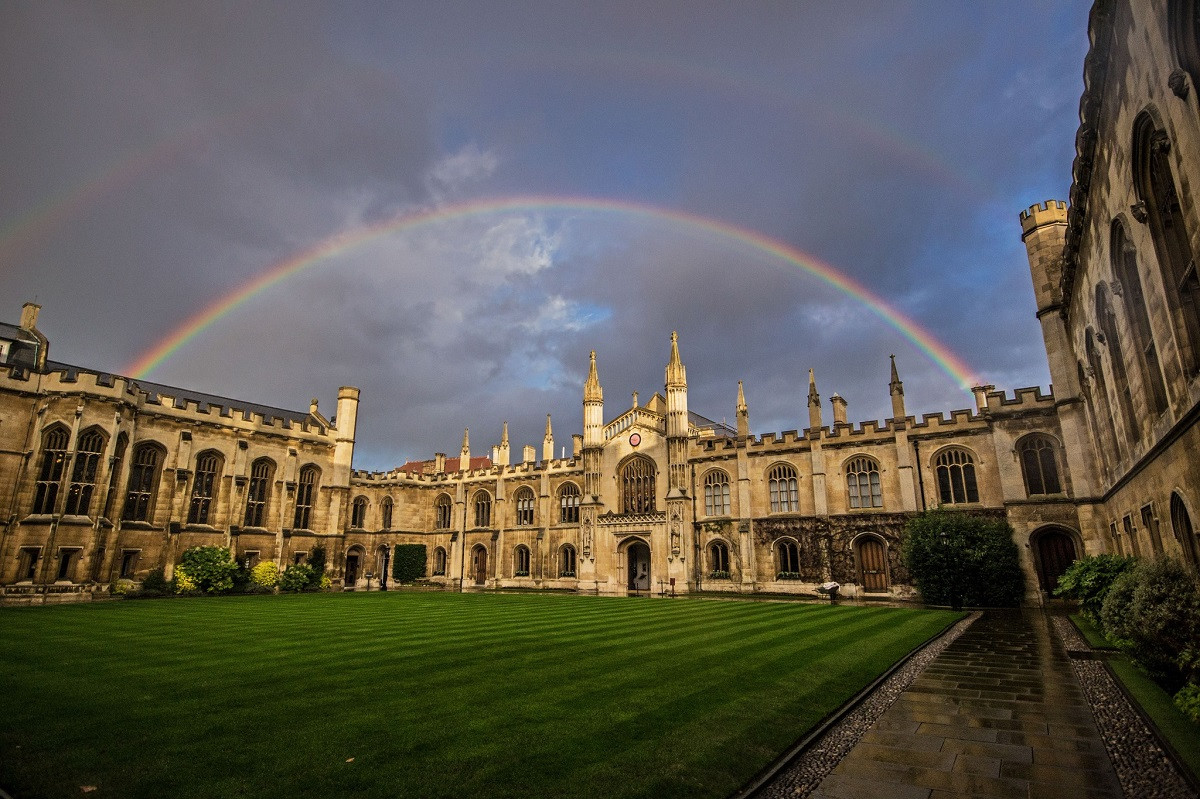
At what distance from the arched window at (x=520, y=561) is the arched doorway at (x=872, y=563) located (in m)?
24.5

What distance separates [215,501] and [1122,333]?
43783 mm

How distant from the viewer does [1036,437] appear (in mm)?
26969

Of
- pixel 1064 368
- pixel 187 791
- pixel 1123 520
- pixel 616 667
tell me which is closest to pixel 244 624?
pixel 616 667

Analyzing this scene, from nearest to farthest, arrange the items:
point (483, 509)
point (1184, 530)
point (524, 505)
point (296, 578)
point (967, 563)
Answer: point (1184, 530), point (967, 563), point (296, 578), point (524, 505), point (483, 509)

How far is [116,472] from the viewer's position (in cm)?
3128

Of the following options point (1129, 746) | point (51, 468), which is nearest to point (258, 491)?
point (51, 468)

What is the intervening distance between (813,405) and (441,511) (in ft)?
106

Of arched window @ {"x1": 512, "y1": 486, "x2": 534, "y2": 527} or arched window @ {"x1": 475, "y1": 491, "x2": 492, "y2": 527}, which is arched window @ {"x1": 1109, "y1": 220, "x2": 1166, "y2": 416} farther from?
arched window @ {"x1": 475, "y1": 491, "x2": 492, "y2": 527}

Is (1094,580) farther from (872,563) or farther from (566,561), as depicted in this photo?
(566,561)

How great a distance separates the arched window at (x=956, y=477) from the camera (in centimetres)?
2920

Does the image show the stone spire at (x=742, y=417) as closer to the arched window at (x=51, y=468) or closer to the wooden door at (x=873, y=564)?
the wooden door at (x=873, y=564)

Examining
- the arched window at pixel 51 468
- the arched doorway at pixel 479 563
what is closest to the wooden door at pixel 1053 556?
the arched doorway at pixel 479 563

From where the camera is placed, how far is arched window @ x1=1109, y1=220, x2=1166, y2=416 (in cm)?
1266

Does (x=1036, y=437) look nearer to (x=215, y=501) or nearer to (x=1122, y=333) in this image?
(x=1122, y=333)
